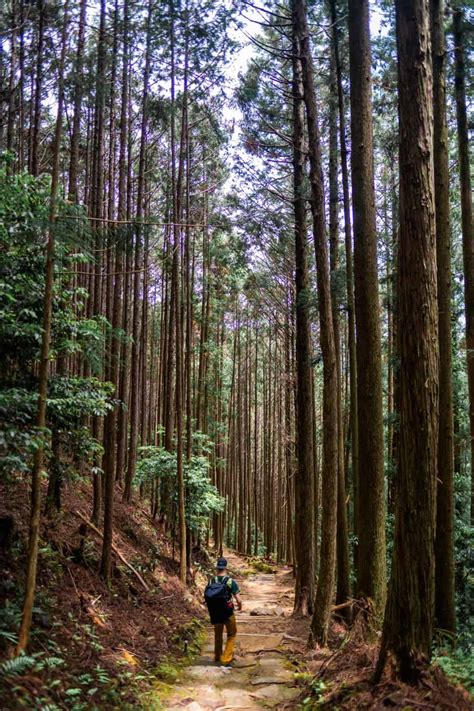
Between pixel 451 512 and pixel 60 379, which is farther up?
pixel 60 379

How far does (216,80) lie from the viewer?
11.4 meters

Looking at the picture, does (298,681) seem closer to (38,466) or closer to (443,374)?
(38,466)

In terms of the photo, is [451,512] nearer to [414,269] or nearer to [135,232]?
[414,269]

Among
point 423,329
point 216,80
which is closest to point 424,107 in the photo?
point 423,329

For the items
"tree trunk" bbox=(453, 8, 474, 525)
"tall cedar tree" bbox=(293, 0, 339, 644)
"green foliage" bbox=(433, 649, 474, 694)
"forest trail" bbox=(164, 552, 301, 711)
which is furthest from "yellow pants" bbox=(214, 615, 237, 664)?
"tree trunk" bbox=(453, 8, 474, 525)

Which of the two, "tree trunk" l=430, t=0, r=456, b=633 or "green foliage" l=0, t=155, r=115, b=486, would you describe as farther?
"tree trunk" l=430, t=0, r=456, b=633

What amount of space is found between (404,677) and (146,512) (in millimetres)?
10978

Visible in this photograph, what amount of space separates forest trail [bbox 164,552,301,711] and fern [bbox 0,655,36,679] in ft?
5.49

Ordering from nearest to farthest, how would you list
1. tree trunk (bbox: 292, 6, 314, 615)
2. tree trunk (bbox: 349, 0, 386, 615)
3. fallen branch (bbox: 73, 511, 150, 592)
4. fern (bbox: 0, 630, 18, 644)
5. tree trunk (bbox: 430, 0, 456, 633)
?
fern (bbox: 0, 630, 18, 644) → tree trunk (bbox: 349, 0, 386, 615) → tree trunk (bbox: 430, 0, 456, 633) → fallen branch (bbox: 73, 511, 150, 592) → tree trunk (bbox: 292, 6, 314, 615)

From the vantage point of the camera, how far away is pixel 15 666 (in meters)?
4.17

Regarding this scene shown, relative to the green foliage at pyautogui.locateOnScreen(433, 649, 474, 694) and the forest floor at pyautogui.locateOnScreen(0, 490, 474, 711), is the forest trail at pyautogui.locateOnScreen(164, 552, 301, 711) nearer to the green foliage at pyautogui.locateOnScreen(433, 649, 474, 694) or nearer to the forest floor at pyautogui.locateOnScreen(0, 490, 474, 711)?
the forest floor at pyautogui.locateOnScreen(0, 490, 474, 711)

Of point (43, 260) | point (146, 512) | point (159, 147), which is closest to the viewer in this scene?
point (43, 260)

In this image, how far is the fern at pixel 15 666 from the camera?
4121 millimetres

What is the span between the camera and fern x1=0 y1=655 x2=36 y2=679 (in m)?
4.12
